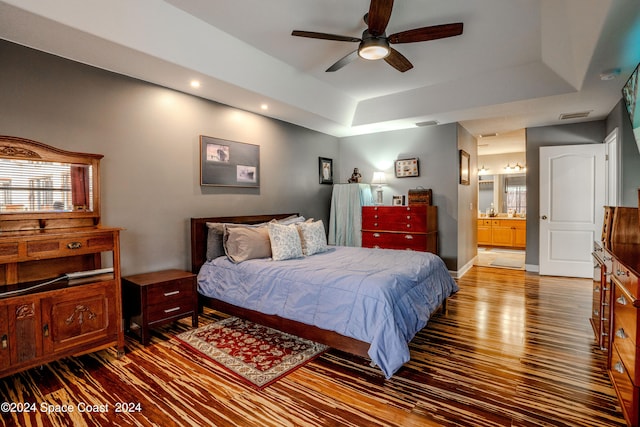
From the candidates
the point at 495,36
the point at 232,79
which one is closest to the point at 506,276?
the point at 495,36

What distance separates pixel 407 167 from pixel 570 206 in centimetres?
273

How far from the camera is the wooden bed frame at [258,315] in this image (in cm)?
253

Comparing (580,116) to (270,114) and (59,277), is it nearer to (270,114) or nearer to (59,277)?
(270,114)

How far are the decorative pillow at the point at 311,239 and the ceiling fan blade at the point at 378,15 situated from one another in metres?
2.25

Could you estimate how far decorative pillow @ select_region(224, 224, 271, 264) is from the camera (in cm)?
354

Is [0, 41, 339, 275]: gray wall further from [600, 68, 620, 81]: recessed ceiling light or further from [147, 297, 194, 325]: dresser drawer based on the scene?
[600, 68, 620, 81]: recessed ceiling light

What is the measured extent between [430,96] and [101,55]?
13.2 feet

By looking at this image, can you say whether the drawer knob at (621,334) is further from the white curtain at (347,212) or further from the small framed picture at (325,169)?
the small framed picture at (325,169)

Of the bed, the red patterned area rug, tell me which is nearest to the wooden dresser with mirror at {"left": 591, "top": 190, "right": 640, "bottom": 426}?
the bed

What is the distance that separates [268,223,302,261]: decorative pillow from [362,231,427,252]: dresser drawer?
2.14 meters

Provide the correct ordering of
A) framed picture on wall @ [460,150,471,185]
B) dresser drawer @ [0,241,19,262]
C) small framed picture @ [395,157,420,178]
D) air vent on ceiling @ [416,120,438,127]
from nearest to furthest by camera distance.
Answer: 1. dresser drawer @ [0,241,19,262]
2. air vent on ceiling @ [416,120,438,127]
3. framed picture on wall @ [460,150,471,185]
4. small framed picture @ [395,157,420,178]

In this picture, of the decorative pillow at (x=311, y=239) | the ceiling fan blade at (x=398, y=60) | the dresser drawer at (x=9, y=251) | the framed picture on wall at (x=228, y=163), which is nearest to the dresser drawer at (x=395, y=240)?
the decorative pillow at (x=311, y=239)

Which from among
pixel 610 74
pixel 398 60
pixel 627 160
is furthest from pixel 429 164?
pixel 398 60

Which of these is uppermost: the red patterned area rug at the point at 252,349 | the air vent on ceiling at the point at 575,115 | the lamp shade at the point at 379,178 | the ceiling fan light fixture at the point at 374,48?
the ceiling fan light fixture at the point at 374,48
